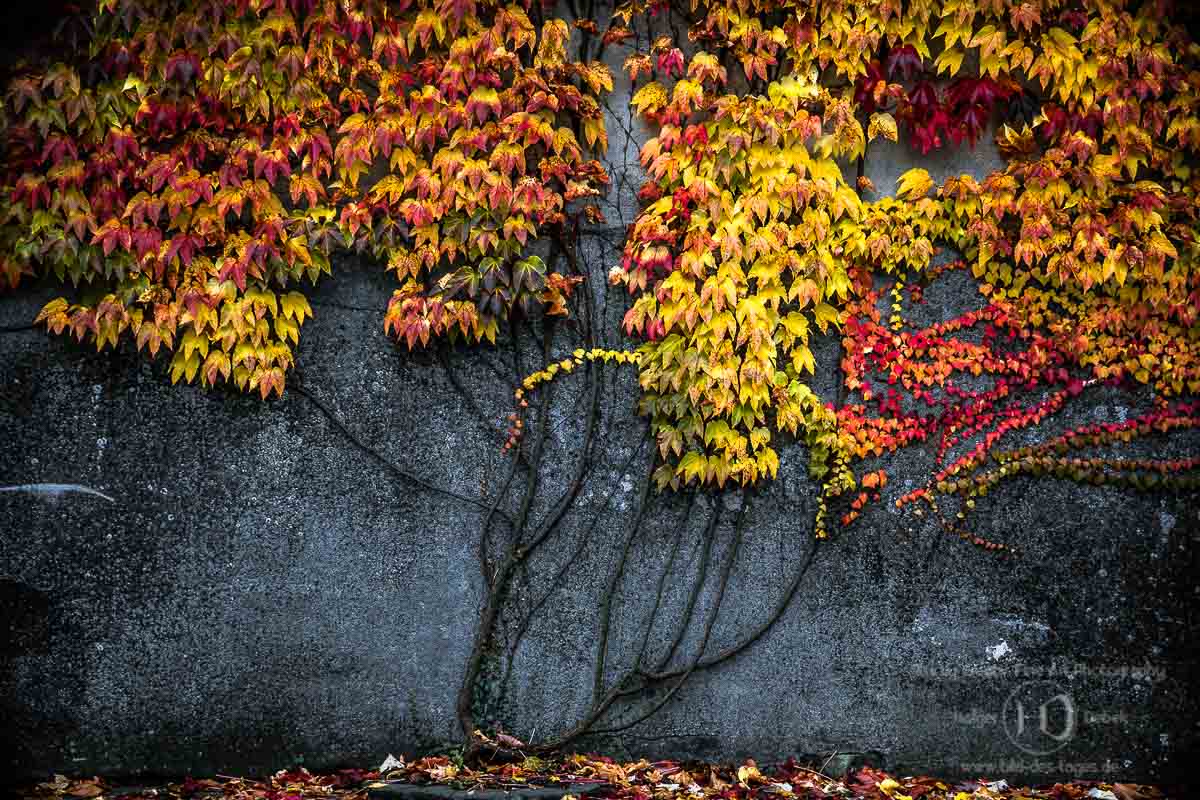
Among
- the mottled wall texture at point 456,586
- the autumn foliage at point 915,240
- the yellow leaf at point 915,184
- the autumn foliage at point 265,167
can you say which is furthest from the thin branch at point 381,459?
the yellow leaf at point 915,184

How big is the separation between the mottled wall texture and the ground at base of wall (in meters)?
0.08

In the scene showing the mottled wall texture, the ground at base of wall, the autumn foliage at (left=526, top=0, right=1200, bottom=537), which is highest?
the autumn foliage at (left=526, top=0, right=1200, bottom=537)

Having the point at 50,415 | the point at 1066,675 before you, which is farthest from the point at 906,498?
the point at 50,415

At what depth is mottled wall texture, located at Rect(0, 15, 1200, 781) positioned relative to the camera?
3.74 meters

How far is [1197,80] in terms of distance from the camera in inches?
148

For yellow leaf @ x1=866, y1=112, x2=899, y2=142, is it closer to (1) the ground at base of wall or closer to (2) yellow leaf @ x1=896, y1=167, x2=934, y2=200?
(2) yellow leaf @ x1=896, y1=167, x2=934, y2=200

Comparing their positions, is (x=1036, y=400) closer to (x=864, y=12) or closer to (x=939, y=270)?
(x=939, y=270)

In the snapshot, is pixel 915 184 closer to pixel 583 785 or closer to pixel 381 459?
pixel 381 459

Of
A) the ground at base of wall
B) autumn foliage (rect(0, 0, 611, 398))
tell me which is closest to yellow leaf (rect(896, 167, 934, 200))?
autumn foliage (rect(0, 0, 611, 398))

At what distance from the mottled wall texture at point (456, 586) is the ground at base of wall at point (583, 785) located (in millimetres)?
83

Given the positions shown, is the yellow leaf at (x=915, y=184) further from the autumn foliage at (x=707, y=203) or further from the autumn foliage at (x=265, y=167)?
the autumn foliage at (x=265, y=167)

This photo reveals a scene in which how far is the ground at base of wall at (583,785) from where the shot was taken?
3.49 meters

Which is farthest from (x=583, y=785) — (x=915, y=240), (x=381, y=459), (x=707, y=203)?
(x=915, y=240)

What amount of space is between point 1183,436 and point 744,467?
6.23 feet
